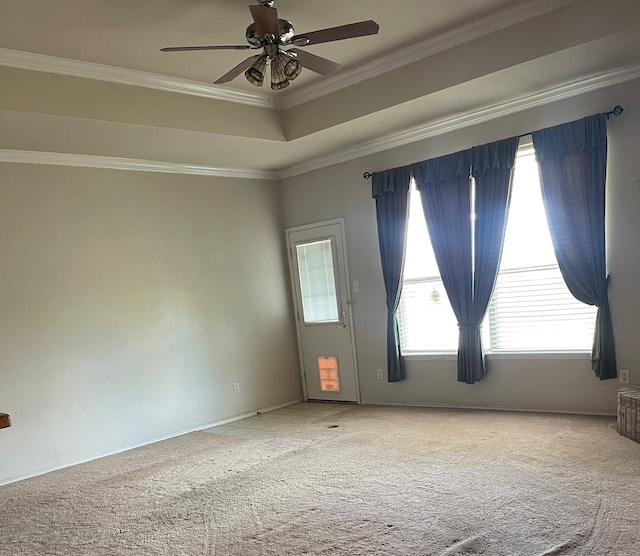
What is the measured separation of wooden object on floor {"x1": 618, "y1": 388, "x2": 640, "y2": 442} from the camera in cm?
374

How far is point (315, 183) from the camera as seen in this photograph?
20.0 feet

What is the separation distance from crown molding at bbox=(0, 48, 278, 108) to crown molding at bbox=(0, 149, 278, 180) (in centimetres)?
100

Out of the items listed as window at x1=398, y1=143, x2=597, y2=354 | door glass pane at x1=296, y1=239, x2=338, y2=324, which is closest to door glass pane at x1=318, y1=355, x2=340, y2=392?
door glass pane at x1=296, y1=239, x2=338, y2=324

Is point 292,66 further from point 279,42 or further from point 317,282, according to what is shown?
point 317,282

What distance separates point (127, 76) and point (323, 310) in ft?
10.4

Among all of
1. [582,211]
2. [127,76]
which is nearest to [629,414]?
[582,211]

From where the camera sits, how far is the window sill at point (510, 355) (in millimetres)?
4500

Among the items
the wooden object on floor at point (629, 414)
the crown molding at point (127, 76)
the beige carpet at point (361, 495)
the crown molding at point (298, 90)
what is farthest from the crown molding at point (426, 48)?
the beige carpet at point (361, 495)

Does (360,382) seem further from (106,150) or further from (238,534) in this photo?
(106,150)

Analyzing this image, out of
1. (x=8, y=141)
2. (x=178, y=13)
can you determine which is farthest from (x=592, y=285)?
(x=8, y=141)

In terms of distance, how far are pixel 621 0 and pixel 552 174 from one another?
1387 mm

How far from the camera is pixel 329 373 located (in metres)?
6.16

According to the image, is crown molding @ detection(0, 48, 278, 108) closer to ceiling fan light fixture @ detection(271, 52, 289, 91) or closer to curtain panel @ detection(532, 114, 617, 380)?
ceiling fan light fixture @ detection(271, 52, 289, 91)

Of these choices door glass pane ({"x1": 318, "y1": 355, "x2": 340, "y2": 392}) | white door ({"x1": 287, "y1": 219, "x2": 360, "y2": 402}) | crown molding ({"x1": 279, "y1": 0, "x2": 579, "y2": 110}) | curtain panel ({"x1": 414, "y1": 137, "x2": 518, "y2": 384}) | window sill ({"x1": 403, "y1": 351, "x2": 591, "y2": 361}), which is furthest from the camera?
door glass pane ({"x1": 318, "y1": 355, "x2": 340, "y2": 392})
